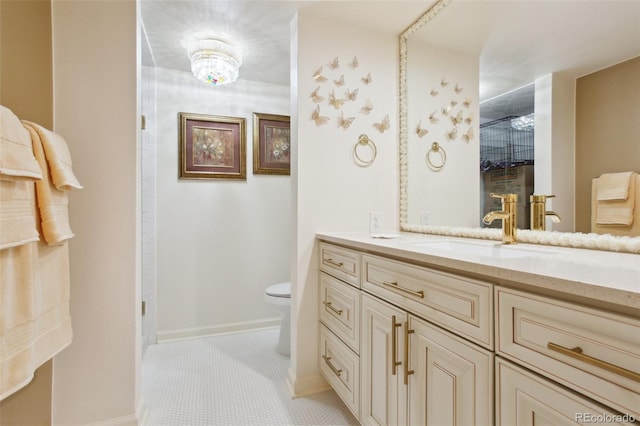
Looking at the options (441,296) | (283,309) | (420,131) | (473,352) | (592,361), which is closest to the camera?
(592,361)

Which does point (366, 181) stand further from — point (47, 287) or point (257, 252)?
point (47, 287)

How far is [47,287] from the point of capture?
44.1 inches

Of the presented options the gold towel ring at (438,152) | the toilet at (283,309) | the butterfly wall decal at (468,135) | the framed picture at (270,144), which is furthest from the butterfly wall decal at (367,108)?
the toilet at (283,309)

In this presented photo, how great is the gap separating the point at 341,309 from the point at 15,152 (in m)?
1.40

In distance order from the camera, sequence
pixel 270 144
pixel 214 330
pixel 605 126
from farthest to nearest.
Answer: pixel 270 144, pixel 214 330, pixel 605 126

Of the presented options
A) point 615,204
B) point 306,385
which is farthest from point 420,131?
point 306,385

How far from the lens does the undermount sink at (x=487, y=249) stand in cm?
103

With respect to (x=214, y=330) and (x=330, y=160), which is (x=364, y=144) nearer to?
(x=330, y=160)

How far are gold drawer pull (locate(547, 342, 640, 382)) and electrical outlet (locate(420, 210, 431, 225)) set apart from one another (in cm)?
121

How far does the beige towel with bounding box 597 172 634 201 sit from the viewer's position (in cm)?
99

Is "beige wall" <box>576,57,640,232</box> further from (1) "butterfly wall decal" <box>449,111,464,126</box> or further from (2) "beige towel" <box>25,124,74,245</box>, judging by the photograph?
(2) "beige towel" <box>25,124,74,245</box>

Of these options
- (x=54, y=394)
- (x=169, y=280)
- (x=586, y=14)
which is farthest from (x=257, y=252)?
(x=586, y=14)

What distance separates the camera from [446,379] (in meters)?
0.91

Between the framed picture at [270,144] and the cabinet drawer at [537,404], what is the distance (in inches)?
94.5
